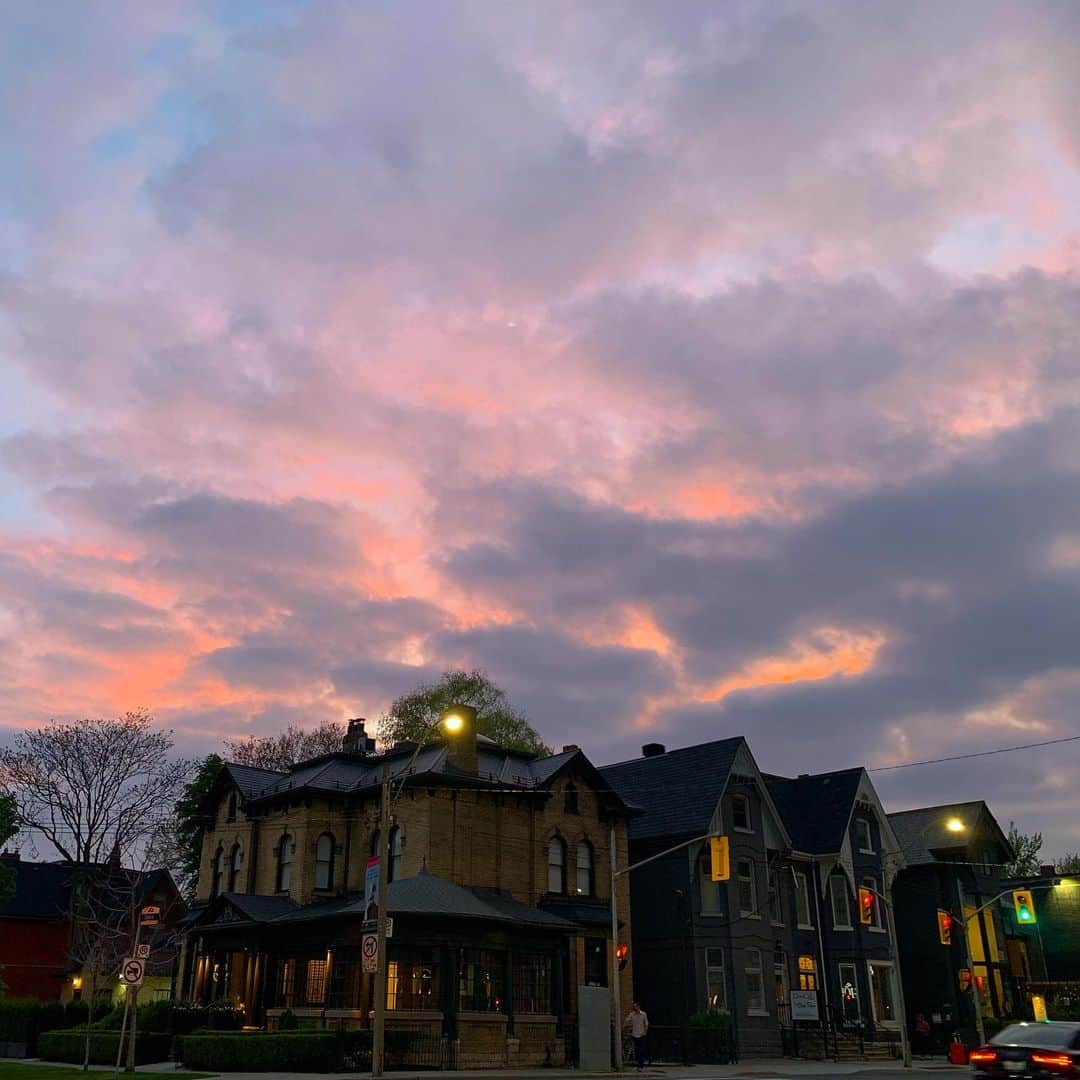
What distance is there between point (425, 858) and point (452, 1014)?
264 inches

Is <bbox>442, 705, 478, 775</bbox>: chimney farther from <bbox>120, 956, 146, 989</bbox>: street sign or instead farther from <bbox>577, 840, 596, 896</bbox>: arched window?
<bbox>120, 956, 146, 989</bbox>: street sign

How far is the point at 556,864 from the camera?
46.2 metres

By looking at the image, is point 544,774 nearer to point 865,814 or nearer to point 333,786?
point 333,786

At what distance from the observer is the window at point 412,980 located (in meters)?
36.9

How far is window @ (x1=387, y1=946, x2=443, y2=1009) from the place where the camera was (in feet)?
121

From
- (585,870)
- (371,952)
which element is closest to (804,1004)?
(585,870)

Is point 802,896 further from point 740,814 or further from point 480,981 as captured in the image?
point 480,981

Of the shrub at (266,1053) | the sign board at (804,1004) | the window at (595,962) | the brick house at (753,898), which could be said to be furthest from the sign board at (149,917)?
the sign board at (804,1004)

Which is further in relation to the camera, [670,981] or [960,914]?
[960,914]

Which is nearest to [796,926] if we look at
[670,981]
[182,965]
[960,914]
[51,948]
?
[670,981]

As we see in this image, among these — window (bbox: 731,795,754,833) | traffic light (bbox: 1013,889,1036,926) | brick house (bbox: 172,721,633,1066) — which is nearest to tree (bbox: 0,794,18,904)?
brick house (bbox: 172,721,633,1066)

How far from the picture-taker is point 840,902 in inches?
2181

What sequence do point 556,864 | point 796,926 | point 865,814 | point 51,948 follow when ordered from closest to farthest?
1. point 556,864
2. point 796,926
3. point 865,814
4. point 51,948

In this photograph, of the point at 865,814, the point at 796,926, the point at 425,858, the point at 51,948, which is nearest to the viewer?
the point at 425,858
